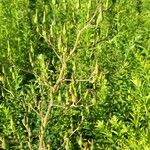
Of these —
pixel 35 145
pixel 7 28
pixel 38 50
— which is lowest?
pixel 35 145

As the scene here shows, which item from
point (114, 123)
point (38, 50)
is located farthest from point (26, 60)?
point (114, 123)

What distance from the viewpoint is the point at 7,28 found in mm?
4922

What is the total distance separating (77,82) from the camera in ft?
11.3

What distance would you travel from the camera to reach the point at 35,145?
3.59m

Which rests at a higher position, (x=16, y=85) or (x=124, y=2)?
(x=124, y=2)

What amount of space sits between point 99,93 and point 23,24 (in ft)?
6.27

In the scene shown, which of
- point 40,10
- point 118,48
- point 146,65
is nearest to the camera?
point 146,65

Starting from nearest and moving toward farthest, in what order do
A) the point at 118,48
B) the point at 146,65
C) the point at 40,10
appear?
the point at 146,65
the point at 118,48
the point at 40,10

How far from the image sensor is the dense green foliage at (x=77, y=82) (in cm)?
256

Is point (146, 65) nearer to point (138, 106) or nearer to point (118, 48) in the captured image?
point (138, 106)

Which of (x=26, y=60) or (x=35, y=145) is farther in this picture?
(x=26, y=60)

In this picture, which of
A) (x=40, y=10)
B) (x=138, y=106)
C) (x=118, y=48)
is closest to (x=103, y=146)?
(x=138, y=106)

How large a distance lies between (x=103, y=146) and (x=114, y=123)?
64 centimetres

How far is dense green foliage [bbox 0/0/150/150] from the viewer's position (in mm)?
2561
